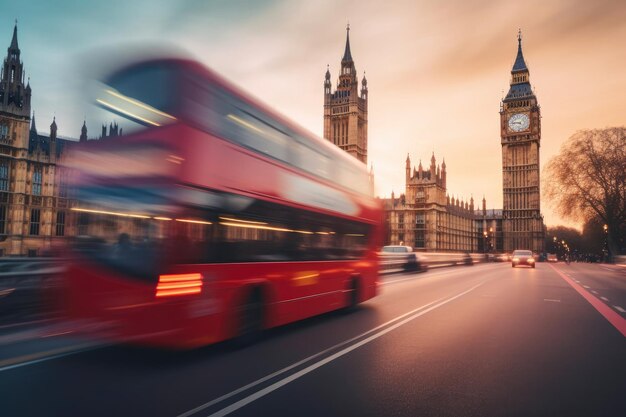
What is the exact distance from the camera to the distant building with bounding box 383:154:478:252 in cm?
10344

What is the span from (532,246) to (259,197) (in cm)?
11287

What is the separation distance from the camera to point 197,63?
19.8 feet

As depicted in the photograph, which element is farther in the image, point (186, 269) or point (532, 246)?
point (532, 246)

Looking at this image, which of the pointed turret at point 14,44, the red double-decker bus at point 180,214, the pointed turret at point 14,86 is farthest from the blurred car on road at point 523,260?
the pointed turret at point 14,44

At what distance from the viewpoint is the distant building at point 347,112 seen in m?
107

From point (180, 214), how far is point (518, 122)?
4827 inches

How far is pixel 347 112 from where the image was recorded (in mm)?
108250

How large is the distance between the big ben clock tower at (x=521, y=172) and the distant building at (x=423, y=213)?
Answer: 1403 centimetres

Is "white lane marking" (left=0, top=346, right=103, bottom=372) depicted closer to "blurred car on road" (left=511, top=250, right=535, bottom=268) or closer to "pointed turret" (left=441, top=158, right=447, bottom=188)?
"blurred car on road" (left=511, top=250, right=535, bottom=268)

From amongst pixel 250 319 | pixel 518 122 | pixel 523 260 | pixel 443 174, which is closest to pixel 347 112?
pixel 443 174

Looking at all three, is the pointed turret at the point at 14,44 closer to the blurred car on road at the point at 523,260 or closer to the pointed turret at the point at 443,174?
the blurred car on road at the point at 523,260

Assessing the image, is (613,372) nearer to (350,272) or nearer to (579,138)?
(350,272)

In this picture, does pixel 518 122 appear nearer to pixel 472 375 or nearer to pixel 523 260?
pixel 523 260

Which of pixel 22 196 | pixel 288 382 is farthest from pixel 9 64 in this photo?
pixel 288 382
